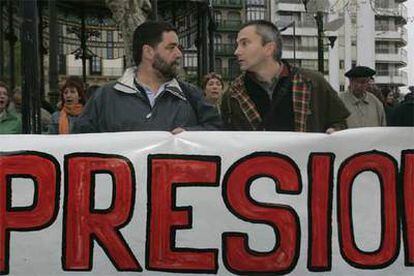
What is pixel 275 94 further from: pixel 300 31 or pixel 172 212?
pixel 300 31

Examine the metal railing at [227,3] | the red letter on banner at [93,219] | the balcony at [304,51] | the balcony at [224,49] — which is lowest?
the red letter on banner at [93,219]

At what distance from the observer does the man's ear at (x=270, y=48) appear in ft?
11.5

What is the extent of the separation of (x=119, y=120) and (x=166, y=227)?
2.07 feet

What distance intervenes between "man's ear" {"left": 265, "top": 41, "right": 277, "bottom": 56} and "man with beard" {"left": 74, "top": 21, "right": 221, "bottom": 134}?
409 millimetres

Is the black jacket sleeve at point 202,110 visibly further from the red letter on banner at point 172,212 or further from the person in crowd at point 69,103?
the person in crowd at point 69,103

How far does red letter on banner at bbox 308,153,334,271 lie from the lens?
123 inches

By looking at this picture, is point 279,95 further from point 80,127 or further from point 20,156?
point 20,156

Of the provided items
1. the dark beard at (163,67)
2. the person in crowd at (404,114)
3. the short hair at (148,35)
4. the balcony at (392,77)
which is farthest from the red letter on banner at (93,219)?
the balcony at (392,77)

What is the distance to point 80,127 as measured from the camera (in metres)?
3.46

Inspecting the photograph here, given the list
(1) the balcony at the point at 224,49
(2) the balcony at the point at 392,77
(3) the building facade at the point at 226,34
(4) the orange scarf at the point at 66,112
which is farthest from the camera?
(2) the balcony at the point at 392,77

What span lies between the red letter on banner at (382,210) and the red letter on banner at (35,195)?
130cm

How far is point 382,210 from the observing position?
3.20 m

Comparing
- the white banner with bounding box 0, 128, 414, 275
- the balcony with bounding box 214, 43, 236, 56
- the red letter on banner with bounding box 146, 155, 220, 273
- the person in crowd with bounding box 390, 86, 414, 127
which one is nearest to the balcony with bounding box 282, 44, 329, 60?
the balcony with bounding box 214, 43, 236, 56

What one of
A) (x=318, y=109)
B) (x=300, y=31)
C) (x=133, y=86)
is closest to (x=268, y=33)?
(x=318, y=109)
